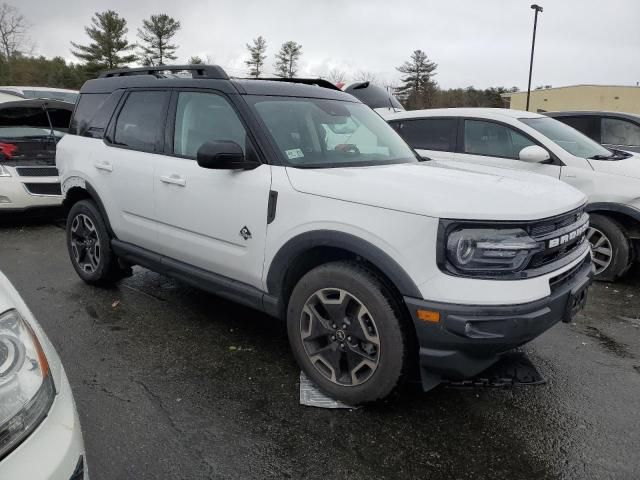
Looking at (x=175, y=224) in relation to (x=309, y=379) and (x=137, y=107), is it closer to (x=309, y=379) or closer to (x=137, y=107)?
(x=137, y=107)

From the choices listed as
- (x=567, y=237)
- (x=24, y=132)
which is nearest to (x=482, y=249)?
(x=567, y=237)

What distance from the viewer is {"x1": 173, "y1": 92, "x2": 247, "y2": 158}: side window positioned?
3236mm

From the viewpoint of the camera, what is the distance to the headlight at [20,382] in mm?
1342

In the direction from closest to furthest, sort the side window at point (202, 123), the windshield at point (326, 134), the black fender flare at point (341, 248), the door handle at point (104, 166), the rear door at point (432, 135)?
the black fender flare at point (341, 248), the windshield at point (326, 134), the side window at point (202, 123), the door handle at point (104, 166), the rear door at point (432, 135)

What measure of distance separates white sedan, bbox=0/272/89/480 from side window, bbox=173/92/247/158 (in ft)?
6.12

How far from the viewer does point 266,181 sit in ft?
9.53

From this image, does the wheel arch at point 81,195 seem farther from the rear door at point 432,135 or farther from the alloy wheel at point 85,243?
the rear door at point 432,135

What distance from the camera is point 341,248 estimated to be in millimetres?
2607

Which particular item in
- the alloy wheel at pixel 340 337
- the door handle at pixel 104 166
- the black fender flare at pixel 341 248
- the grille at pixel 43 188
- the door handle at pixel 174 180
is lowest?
the alloy wheel at pixel 340 337

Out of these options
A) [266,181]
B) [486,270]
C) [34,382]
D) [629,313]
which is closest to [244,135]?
[266,181]

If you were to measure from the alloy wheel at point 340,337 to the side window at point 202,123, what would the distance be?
1.16m

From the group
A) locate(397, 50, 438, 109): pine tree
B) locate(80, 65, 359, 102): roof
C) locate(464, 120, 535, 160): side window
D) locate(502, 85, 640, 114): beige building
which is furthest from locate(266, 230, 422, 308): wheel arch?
locate(397, 50, 438, 109): pine tree

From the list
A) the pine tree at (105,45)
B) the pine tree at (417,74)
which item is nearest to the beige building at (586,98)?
the pine tree at (417,74)

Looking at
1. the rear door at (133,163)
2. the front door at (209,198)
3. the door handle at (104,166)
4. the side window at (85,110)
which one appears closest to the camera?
the front door at (209,198)
